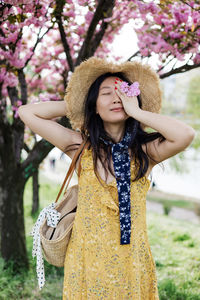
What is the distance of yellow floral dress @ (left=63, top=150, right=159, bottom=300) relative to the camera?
5.29 ft

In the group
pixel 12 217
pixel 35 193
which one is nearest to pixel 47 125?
pixel 12 217

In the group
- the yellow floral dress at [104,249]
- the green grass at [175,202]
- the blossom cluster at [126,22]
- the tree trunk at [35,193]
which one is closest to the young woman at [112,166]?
the yellow floral dress at [104,249]

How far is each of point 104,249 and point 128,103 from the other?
0.73 metres

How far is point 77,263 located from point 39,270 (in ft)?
0.96

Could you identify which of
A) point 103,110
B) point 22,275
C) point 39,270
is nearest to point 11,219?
point 22,275

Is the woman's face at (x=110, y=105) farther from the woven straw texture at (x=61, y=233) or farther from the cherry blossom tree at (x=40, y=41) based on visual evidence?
Result: the cherry blossom tree at (x=40, y=41)

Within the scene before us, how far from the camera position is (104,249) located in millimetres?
1610

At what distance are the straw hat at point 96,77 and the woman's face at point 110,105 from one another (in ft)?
0.36

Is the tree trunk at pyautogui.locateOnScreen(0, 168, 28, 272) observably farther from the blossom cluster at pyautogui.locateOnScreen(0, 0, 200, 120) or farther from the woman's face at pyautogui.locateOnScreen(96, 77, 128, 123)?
the woman's face at pyautogui.locateOnScreen(96, 77, 128, 123)

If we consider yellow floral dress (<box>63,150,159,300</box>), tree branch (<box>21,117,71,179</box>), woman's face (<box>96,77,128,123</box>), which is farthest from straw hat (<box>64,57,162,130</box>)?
tree branch (<box>21,117,71,179</box>)

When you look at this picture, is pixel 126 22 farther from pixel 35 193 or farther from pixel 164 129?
pixel 35 193

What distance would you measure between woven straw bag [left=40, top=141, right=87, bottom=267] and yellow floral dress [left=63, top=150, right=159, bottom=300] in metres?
0.05

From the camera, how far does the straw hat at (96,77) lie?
177 centimetres

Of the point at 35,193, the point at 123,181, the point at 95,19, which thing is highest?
the point at 95,19
